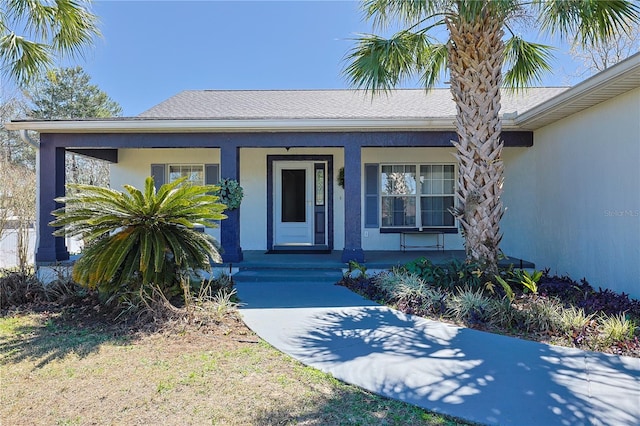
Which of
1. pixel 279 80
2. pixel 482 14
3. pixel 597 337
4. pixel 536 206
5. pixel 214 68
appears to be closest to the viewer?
pixel 597 337

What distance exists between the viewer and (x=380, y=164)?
1036cm

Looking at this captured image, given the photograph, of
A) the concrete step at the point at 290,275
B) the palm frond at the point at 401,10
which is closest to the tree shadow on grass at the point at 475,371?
the concrete step at the point at 290,275

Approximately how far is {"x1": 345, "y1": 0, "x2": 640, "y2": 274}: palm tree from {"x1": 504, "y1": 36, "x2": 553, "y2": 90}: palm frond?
0.63 meters

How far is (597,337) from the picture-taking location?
4219 millimetres

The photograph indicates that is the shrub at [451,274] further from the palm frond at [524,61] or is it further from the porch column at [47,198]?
the porch column at [47,198]

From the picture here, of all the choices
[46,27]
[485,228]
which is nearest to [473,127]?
[485,228]

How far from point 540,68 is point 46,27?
910 cm

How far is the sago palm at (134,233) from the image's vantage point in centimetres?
503

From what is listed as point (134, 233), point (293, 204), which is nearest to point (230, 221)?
point (293, 204)

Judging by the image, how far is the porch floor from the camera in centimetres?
788

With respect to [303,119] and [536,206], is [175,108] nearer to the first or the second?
[303,119]

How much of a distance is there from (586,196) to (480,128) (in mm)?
2387

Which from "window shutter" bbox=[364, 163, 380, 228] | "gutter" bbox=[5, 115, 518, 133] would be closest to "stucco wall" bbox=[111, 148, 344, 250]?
"window shutter" bbox=[364, 163, 380, 228]

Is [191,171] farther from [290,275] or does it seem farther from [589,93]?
[589,93]
